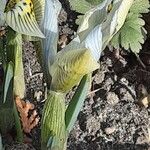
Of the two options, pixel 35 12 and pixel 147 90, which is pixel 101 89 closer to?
pixel 147 90

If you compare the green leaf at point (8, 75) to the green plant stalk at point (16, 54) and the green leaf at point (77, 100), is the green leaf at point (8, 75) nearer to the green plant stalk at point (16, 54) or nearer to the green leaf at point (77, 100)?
the green plant stalk at point (16, 54)

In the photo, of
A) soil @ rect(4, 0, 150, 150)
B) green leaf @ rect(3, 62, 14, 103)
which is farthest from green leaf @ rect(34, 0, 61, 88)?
soil @ rect(4, 0, 150, 150)

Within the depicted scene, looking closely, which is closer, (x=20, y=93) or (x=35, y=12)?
(x=35, y=12)

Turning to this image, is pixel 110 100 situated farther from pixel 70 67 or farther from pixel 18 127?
pixel 70 67

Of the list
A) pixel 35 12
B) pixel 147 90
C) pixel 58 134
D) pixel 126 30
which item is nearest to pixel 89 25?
pixel 35 12

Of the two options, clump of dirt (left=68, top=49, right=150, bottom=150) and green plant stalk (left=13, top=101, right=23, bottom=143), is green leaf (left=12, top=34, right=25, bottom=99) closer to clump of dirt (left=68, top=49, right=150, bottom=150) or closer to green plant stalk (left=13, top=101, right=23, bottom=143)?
green plant stalk (left=13, top=101, right=23, bottom=143)

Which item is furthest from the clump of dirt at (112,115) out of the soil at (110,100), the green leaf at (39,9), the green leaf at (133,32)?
the green leaf at (39,9)
